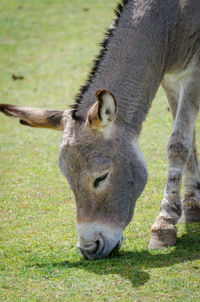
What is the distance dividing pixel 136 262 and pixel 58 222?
5.65 feet

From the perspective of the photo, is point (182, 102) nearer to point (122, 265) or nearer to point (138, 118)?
point (138, 118)

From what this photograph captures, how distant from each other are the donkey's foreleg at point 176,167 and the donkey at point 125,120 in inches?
0.4

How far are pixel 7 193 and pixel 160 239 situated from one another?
2984 mm

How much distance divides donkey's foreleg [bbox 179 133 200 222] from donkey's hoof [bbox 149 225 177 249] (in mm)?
840

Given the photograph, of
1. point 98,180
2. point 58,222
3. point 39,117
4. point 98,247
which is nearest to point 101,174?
point 98,180

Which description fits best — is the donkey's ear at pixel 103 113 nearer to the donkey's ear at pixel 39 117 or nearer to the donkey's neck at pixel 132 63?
the donkey's neck at pixel 132 63

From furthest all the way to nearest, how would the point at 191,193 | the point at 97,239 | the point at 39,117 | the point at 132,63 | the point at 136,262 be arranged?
the point at 191,193
the point at 132,63
the point at 39,117
the point at 136,262
the point at 97,239

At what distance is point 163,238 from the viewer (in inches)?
225

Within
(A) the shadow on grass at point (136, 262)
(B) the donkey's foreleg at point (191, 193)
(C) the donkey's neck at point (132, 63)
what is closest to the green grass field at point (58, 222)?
(A) the shadow on grass at point (136, 262)

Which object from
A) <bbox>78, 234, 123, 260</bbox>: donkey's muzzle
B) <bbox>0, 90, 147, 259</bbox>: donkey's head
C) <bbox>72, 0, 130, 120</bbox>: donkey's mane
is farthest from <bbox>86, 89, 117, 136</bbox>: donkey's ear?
<bbox>78, 234, 123, 260</bbox>: donkey's muzzle

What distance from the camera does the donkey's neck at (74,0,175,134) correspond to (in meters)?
5.52

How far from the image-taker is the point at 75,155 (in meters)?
5.07

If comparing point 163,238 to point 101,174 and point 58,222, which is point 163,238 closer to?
point 101,174

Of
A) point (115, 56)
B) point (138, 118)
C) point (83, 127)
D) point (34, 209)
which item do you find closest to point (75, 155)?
point (83, 127)
